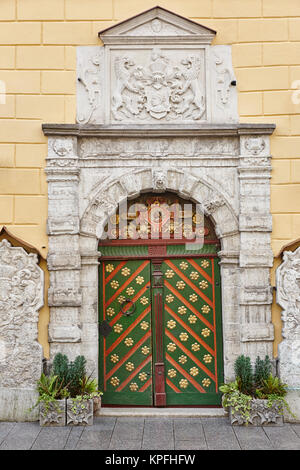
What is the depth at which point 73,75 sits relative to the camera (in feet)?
20.3

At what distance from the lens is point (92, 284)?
5.99 meters

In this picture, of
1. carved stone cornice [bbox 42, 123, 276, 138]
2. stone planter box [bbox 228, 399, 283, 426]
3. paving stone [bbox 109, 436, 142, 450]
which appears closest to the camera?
paving stone [bbox 109, 436, 142, 450]

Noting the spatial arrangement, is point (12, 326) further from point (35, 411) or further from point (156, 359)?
point (156, 359)

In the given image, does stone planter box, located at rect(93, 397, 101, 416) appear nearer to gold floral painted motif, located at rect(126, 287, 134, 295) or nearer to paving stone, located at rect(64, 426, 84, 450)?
paving stone, located at rect(64, 426, 84, 450)

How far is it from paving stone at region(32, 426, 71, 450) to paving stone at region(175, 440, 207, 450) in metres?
1.18

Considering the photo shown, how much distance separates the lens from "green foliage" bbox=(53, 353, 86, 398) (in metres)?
5.59

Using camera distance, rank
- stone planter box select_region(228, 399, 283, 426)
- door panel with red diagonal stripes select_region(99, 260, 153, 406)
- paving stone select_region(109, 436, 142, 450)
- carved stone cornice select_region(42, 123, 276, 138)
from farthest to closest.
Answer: door panel with red diagonal stripes select_region(99, 260, 153, 406), carved stone cornice select_region(42, 123, 276, 138), stone planter box select_region(228, 399, 283, 426), paving stone select_region(109, 436, 142, 450)

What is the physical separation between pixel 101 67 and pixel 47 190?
1.75 metres

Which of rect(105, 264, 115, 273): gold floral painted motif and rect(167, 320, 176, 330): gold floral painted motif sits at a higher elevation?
rect(105, 264, 115, 273): gold floral painted motif

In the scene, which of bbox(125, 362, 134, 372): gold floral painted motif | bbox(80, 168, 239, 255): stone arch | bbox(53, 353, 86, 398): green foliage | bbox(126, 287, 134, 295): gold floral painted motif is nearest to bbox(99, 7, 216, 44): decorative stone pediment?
bbox(80, 168, 239, 255): stone arch

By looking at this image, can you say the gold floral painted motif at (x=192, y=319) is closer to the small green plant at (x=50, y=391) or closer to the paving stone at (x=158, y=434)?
the paving stone at (x=158, y=434)

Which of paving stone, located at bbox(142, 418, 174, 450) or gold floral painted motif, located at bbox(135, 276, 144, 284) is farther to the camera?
gold floral painted motif, located at bbox(135, 276, 144, 284)

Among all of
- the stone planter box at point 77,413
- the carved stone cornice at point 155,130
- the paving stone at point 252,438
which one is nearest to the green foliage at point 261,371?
the paving stone at point 252,438

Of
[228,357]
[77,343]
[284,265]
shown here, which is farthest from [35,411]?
[284,265]
